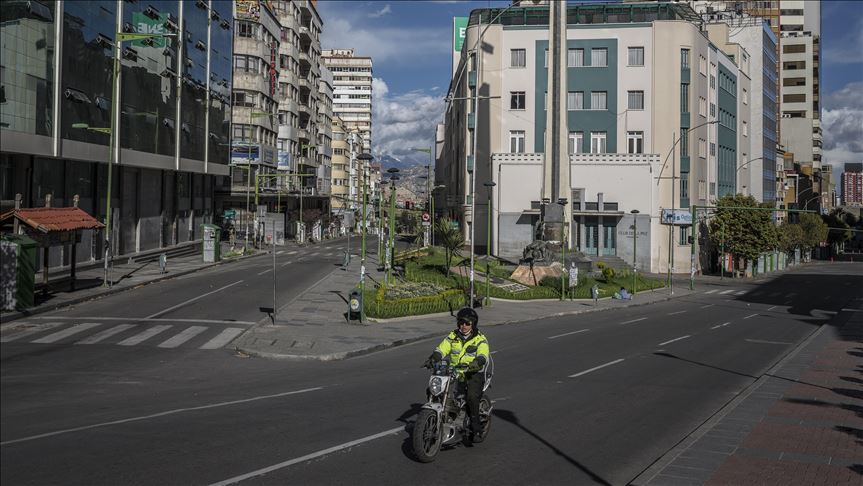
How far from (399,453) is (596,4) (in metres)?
73.7

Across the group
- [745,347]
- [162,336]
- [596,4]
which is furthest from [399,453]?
[596,4]

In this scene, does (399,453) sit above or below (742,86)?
below

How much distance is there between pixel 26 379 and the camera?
7.62 metres

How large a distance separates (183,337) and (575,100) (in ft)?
195

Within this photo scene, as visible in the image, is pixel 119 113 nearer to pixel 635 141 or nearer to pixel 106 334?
pixel 106 334

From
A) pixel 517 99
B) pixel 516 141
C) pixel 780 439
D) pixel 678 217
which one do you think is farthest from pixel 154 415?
pixel 517 99

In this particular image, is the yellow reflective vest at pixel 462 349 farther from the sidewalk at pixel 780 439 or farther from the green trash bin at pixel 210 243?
the green trash bin at pixel 210 243

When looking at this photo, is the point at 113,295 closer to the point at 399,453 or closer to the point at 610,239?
the point at 399,453

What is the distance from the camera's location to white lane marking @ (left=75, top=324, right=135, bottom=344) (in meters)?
18.7

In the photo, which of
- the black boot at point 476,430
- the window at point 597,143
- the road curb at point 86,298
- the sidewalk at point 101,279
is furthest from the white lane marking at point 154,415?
the window at point 597,143

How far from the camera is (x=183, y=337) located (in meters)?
22.8

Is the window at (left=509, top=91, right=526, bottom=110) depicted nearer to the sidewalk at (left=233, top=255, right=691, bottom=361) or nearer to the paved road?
the sidewalk at (left=233, top=255, right=691, bottom=361)

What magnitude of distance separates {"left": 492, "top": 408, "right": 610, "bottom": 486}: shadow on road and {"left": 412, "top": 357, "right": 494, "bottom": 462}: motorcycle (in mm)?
1459

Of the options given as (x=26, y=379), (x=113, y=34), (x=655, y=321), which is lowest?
(x=655, y=321)
